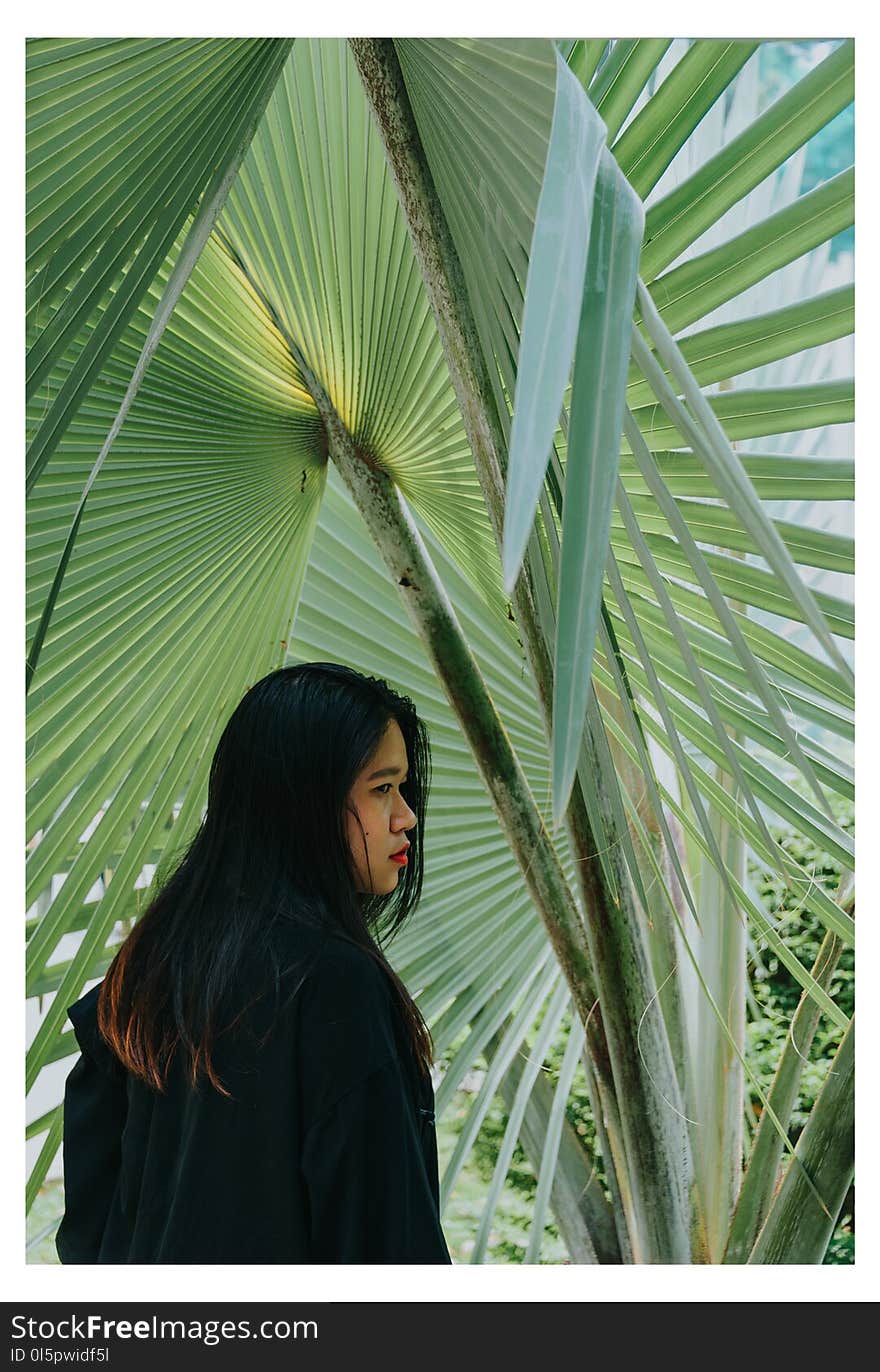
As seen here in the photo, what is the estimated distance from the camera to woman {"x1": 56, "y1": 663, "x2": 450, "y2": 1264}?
0.78 metres

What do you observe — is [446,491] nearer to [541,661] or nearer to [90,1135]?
[541,661]

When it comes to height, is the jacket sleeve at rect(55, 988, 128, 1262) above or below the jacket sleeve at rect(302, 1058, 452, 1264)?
below

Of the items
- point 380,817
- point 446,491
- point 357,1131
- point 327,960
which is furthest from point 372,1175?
point 446,491

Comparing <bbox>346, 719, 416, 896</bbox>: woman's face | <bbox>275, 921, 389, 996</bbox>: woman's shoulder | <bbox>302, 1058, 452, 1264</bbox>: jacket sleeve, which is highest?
<bbox>346, 719, 416, 896</bbox>: woman's face

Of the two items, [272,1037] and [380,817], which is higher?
[380,817]

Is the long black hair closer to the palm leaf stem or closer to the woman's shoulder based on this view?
the woman's shoulder

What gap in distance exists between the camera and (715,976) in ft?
4.24

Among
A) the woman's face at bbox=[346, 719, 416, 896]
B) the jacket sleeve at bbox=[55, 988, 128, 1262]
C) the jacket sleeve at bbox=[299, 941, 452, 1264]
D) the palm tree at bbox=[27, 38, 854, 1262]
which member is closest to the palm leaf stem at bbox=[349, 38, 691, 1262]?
the palm tree at bbox=[27, 38, 854, 1262]

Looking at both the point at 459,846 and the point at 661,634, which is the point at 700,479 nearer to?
the point at 661,634

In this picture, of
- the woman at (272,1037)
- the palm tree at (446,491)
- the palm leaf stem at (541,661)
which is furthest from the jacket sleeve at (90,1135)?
the palm leaf stem at (541,661)

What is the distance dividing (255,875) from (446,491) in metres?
0.53

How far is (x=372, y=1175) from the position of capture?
0.78m

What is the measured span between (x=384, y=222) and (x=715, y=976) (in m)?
0.90
